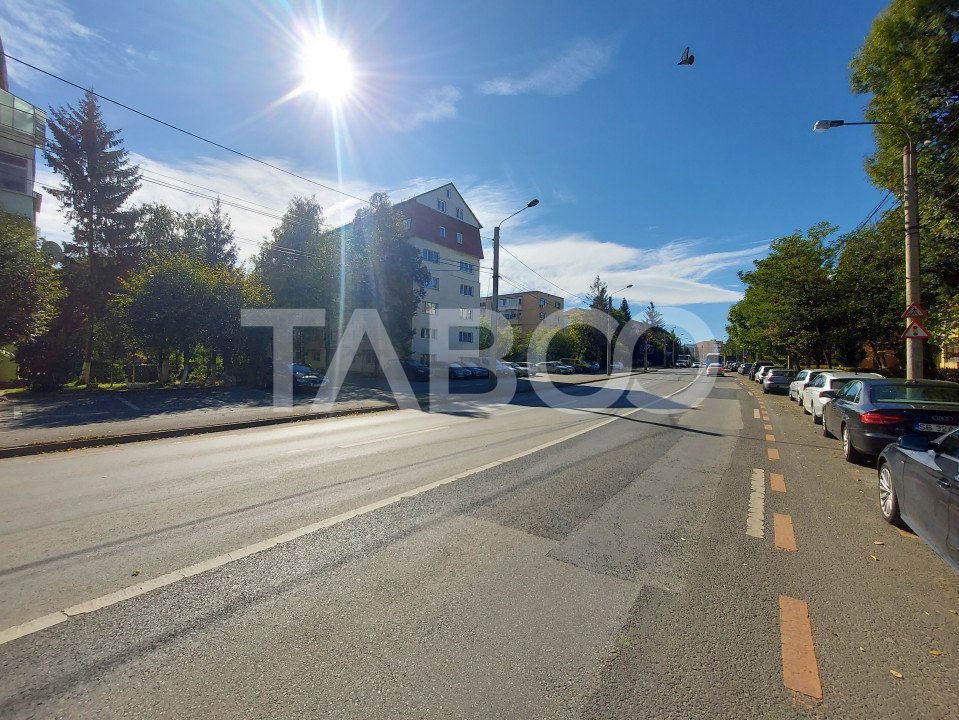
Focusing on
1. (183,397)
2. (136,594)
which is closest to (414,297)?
(183,397)

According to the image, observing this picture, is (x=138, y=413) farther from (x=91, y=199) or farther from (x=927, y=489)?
(x=91, y=199)

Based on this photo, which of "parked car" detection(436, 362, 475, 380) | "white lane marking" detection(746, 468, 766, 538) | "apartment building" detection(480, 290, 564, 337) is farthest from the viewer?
"apartment building" detection(480, 290, 564, 337)

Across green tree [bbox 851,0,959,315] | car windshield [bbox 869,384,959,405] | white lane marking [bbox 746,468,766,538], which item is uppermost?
green tree [bbox 851,0,959,315]

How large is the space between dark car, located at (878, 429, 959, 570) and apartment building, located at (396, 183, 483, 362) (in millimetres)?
34625

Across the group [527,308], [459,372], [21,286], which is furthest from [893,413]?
[527,308]

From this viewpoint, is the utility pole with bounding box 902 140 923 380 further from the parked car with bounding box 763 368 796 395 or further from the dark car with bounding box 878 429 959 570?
the parked car with bounding box 763 368 796 395

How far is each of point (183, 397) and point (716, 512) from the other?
712 inches

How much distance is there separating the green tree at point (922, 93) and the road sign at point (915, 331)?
10.6 feet

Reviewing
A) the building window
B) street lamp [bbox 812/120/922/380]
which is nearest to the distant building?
the building window

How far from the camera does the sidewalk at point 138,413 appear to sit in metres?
9.02

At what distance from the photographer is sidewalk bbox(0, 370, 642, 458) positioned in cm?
902

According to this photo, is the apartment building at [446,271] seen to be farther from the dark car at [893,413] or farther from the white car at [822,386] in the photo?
the dark car at [893,413]

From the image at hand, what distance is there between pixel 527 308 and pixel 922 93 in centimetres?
6991

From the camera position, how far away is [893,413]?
6.94 metres
